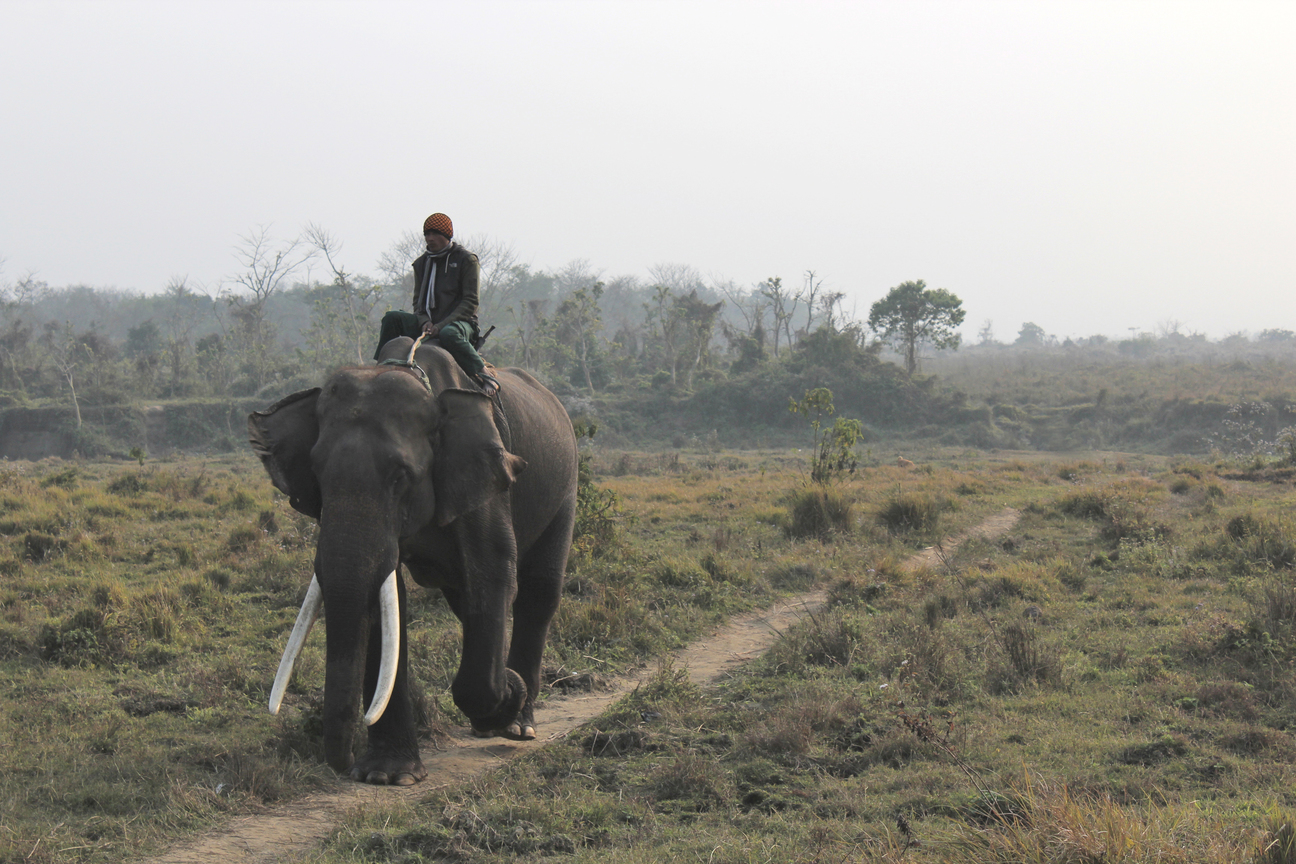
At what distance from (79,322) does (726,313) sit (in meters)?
70.8

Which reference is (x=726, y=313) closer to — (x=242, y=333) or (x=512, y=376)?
(x=242, y=333)

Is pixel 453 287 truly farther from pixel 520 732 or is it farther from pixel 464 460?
pixel 520 732

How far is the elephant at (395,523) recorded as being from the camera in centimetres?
473

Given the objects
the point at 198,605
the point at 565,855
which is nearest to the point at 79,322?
the point at 198,605

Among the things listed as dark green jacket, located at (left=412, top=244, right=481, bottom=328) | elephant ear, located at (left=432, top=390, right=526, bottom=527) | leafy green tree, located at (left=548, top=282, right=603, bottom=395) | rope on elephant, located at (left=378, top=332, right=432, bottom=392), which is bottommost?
elephant ear, located at (left=432, top=390, right=526, bottom=527)

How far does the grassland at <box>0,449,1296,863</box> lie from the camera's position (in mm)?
4629

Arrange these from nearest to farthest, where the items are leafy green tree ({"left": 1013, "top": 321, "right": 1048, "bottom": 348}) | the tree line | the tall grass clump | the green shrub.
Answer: the green shrub
the tall grass clump
the tree line
leafy green tree ({"left": 1013, "top": 321, "right": 1048, "bottom": 348})

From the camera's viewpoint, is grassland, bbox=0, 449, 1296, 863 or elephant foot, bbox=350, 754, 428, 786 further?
elephant foot, bbox=350, 754, 428, 786

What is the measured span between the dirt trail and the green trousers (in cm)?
228

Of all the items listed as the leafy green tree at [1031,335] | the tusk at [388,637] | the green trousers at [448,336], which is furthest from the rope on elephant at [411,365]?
the leafy green tree at [1031,335]

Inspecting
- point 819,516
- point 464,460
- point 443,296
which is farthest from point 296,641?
point 819,516

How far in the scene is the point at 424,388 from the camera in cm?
523

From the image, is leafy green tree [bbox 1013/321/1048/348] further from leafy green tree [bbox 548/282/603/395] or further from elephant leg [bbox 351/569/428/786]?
elephant leg [bbox 351/569/428/786]

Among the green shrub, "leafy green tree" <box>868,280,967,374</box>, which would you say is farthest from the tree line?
the green shrub
